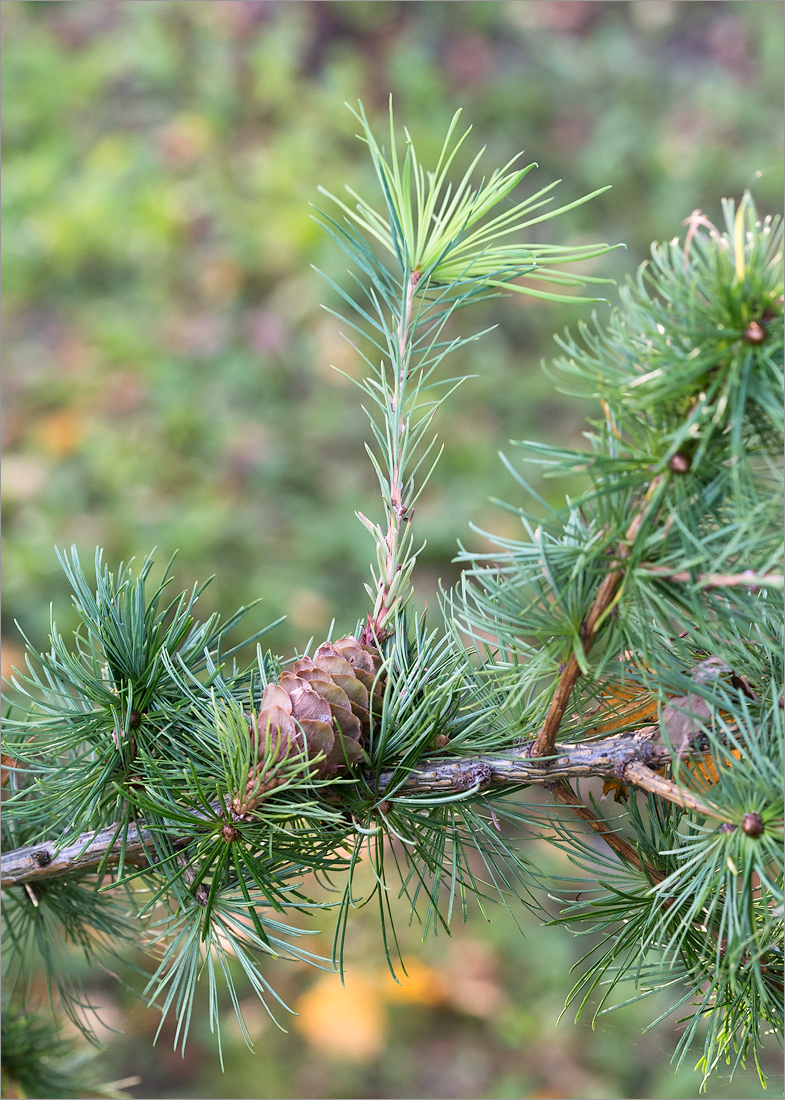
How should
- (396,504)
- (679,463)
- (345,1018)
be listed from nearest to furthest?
(679,463), (396,504), (345,1018)

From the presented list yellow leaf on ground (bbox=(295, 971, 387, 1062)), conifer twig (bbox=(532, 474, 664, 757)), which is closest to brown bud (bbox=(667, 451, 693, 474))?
conifer twig (bbox=(532, 474, 664, 757))

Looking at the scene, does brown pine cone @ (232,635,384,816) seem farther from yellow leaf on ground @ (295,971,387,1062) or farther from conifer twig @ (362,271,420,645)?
yellow leaf on ground @ (295,971,387,1062)

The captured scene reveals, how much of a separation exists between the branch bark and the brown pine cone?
0.02 m

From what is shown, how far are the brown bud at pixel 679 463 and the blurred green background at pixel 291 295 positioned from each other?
1135 mm

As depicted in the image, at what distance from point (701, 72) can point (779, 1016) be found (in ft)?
6.53

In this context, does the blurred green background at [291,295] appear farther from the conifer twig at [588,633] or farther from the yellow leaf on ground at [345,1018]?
the conifer twig at [588,633]

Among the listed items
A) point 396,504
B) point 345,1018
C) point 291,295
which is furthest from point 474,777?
point 291,295

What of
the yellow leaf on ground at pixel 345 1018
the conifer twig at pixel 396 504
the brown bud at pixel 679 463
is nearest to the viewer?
the brown bud at pixel 679 463

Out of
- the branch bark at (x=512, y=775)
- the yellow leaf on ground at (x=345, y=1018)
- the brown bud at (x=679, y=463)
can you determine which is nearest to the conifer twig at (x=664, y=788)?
the branch bark at (x=512, y=775)

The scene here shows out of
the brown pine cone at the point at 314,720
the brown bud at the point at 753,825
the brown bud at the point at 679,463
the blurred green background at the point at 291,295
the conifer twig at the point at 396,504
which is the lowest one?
the brown bud at the point at 753,825

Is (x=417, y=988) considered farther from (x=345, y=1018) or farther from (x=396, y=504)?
(x=396, y=504)

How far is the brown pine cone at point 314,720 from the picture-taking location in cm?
34

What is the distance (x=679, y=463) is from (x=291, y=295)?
1.55m

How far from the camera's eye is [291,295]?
1.74m
